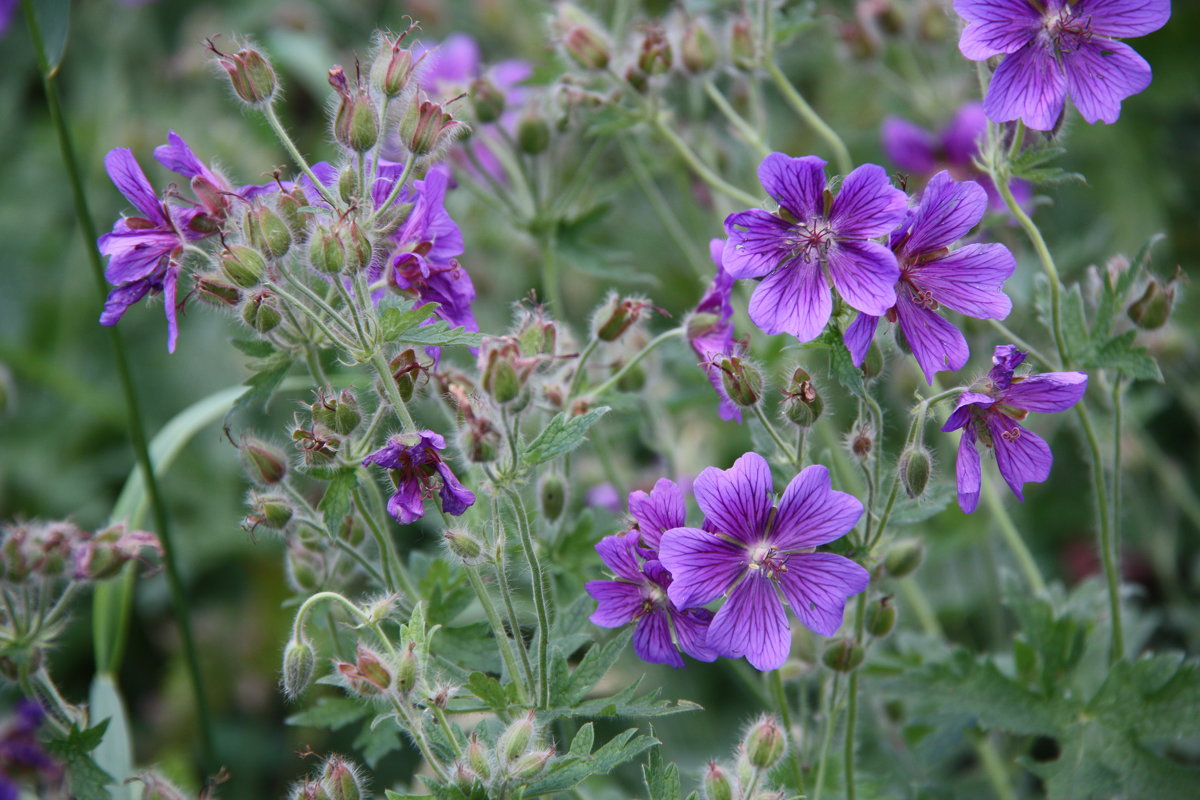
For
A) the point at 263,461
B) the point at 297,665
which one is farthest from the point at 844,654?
the point at 263,461

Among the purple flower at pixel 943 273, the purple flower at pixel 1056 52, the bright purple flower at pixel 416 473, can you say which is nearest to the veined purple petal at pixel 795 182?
the purple flower at pixel 943 273

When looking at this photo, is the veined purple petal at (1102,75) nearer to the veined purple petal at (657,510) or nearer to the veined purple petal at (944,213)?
the veined purple petal at (944,213)

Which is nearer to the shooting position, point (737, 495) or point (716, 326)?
point (737, 495)

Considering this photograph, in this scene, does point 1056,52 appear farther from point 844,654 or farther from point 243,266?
point 243,266

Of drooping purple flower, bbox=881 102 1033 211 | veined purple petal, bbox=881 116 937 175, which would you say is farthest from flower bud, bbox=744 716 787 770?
veined purple petal, bbox=881 116 937 175

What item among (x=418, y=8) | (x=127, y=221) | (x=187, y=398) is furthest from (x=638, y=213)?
(x=127, y=221)

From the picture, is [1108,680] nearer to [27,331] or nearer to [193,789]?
[193,789]
